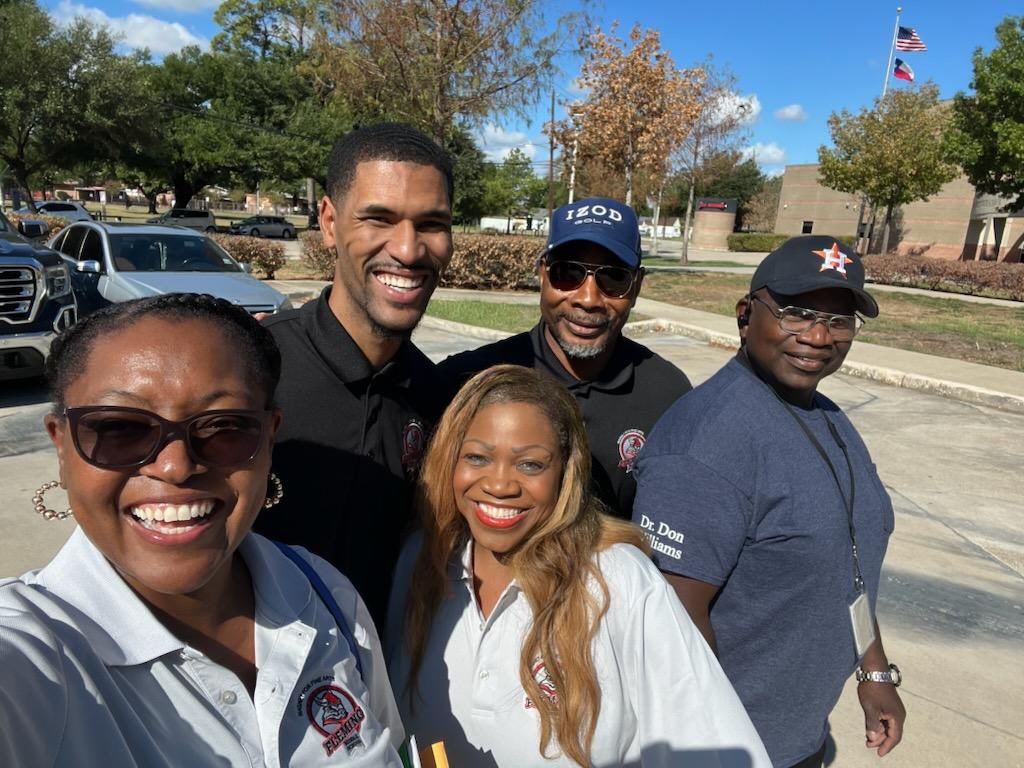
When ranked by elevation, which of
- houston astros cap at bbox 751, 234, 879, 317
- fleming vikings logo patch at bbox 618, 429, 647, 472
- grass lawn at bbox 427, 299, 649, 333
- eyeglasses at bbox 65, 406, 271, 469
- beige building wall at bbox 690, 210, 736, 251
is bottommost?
grass lawn at bbox 427, 299, 649, 333

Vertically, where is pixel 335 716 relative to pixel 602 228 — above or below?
below

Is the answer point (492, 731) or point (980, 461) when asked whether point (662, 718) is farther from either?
point (980, 461)

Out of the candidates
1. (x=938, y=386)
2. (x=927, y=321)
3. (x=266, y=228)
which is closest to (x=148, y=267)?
(x=938, y=386)

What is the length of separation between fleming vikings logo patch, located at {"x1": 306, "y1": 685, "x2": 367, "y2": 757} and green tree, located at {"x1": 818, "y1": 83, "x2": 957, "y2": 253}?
29.2 m

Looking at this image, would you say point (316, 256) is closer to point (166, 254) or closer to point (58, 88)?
point (166, 254)

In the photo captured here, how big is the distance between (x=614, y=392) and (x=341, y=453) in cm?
111

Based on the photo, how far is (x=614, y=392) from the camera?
8.52 ft

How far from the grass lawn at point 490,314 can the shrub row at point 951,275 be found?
13019mm

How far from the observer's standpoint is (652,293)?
19.5 metres

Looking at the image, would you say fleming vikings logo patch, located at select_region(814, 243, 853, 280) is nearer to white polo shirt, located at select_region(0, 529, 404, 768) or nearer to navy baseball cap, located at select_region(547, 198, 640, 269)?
navy baseball cap, located at select_region(547, 198, 640, 269)

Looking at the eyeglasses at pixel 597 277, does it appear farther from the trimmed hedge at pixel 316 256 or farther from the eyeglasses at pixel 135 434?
the trimmed hedge at pixel 316 256

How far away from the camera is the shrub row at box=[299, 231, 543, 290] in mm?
18125

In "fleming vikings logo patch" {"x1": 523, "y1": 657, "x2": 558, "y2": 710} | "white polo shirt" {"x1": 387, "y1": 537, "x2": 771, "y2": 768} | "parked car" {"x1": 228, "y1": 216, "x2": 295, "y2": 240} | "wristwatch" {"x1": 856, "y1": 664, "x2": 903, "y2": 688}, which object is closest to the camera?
"white polo shirt" {"x1": 387, "y1": 537, "x2": 771, "y2": 768}

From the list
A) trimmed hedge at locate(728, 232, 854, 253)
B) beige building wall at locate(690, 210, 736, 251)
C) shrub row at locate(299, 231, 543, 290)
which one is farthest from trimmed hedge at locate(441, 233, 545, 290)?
beige building wall at locate(690, 210, 736, 251)
